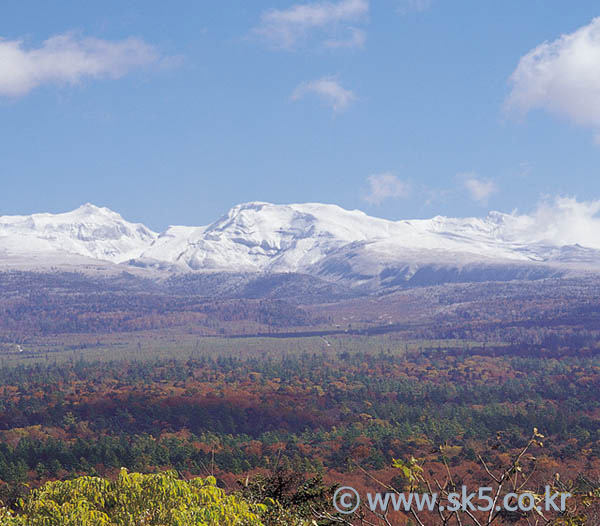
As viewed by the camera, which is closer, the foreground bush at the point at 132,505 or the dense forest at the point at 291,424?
the foreground bush at the point at 132,505

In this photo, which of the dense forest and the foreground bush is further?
the dense forest

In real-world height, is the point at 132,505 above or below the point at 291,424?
above

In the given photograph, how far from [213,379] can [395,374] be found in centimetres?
4607

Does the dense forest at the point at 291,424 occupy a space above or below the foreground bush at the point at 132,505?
below

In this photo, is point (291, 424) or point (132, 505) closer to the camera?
point (132, 505)

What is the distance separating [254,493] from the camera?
1107 inches

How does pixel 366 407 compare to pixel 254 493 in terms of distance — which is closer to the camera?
pixel 254 493

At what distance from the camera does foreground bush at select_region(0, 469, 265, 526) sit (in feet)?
63.7

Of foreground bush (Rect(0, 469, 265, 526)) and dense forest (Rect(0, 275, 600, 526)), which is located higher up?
foreground bush (Rect(0, 469, 265, 526))

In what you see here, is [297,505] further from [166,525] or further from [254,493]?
[166,525]

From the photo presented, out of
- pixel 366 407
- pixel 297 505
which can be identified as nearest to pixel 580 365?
pixel 366 407

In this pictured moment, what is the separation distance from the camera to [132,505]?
67.7ft

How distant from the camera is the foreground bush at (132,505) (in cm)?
1941

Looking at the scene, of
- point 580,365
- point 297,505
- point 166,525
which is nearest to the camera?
point 166,525
